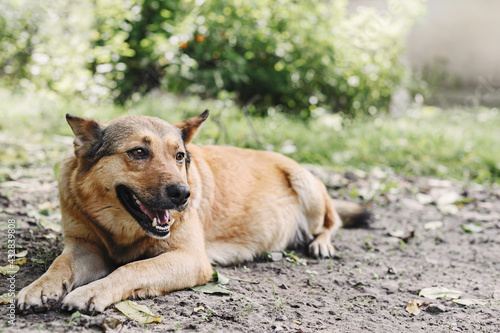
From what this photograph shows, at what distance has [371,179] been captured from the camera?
6621 millimetres

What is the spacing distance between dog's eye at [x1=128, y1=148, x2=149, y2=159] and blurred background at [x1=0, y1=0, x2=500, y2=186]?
13.0 feet

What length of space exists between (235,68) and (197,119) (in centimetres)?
549

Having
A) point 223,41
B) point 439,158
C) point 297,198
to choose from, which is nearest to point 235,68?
point 223,41

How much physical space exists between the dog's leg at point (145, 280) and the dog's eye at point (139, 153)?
69cm

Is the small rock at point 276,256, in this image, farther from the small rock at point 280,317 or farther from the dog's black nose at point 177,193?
the dog's black nose at point 177,193

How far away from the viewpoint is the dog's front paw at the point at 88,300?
8.11 feet

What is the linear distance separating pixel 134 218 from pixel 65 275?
540mm

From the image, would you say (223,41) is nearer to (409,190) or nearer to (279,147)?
(279,147)

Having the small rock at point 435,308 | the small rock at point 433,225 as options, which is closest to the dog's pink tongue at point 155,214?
the small rock at point 435,308

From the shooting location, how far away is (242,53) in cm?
929

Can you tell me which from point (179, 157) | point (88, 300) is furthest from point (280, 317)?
point (179, 157)

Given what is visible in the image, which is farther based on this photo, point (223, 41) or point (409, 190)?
point (223, 41)

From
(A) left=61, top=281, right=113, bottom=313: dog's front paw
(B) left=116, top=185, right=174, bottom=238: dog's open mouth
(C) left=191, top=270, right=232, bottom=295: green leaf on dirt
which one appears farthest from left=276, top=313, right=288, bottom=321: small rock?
(A) left=61, top=281, right=113, bottom=313: dog's front paw

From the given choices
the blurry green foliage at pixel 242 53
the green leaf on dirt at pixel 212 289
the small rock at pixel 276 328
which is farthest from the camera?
the blurry green foliage at pixel 242 53
